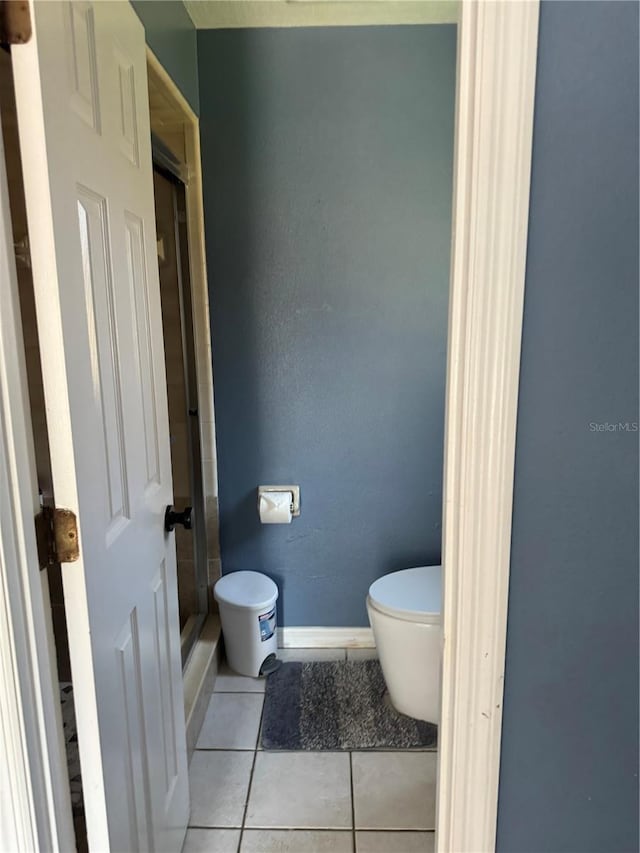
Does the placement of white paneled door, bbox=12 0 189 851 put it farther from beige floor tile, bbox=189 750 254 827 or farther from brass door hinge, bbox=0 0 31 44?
beige floor tile, bbox=189 750 254 827

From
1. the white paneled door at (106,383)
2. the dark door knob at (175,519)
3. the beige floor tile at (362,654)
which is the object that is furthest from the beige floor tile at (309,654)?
the dark door knob at (175,519)

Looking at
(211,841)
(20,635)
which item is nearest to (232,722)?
(211,841)

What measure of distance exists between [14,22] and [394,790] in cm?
201

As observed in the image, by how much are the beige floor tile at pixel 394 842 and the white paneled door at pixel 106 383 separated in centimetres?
52

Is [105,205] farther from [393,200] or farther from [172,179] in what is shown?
[393,200]

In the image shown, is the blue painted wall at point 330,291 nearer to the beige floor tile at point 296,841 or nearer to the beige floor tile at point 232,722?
the beige floor tile at point 232,722

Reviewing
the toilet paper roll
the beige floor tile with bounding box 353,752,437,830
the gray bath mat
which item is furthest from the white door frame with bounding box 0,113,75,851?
the toilet paper roll

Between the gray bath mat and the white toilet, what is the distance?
0.27 ft

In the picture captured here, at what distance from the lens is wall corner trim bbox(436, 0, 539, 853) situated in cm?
65

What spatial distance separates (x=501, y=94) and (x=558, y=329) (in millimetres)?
291

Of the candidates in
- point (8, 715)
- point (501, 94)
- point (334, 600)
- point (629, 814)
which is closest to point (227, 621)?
point (334, 600)

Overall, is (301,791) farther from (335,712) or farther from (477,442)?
(477,442)

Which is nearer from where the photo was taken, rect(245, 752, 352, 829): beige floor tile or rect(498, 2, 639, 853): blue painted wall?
rect(498, 2, 639, 853): blue painted wall

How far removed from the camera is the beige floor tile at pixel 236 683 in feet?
7.00
